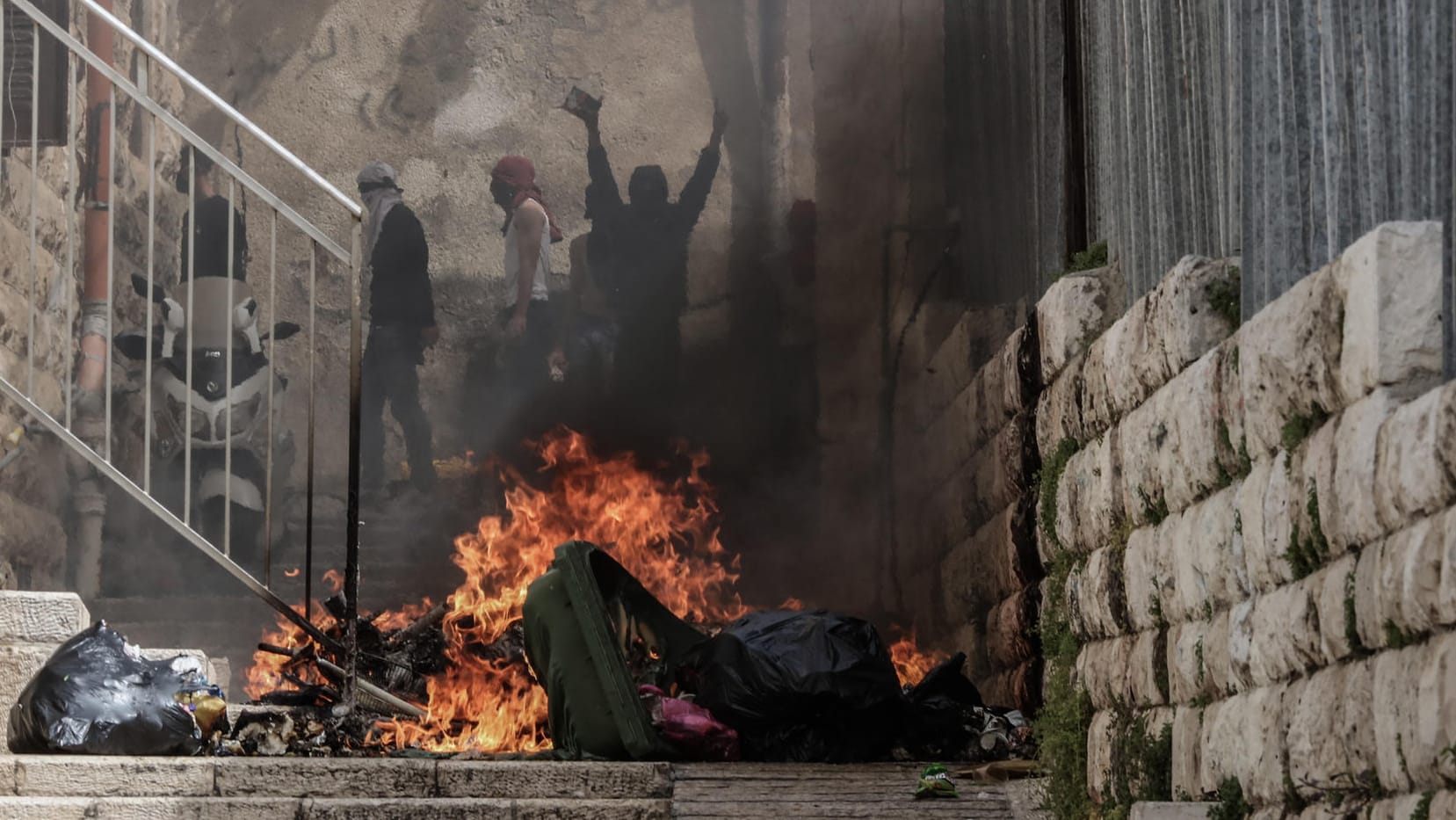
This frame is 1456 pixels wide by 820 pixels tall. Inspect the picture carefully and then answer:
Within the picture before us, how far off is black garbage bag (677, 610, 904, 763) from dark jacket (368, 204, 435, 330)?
7.11 meters

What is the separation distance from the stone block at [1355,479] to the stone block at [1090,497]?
215 centimetres

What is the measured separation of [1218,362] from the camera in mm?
5215

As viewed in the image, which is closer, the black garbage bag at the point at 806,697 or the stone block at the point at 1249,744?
the stone block at the point at 1249,744

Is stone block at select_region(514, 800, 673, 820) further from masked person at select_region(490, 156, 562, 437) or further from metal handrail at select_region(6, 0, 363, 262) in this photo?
masked person at select_region(490, 156, 562, 437)

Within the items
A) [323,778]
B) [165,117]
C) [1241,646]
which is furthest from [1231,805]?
[165,117]

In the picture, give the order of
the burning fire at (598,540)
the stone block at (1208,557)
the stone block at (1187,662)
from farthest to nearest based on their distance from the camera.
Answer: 1. the burning fire at (598,540)
2. the stone block at (1187,662)
3. the stone block at (1208,557)

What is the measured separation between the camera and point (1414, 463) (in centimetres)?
364

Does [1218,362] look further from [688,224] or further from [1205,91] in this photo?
[688,224]

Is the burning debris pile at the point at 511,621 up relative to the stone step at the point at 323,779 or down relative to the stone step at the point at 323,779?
up

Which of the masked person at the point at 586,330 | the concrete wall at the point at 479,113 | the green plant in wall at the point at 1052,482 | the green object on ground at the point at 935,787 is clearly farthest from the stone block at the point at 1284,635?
the masked person at the point at 586,330

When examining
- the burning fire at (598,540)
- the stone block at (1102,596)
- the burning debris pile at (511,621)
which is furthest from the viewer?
the burning fire at (598,540)

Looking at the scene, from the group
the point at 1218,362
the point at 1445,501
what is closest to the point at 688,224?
the point at 1218,362

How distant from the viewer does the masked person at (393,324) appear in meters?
14.2

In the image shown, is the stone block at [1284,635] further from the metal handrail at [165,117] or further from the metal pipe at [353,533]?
the metal handrail at [165,117]
